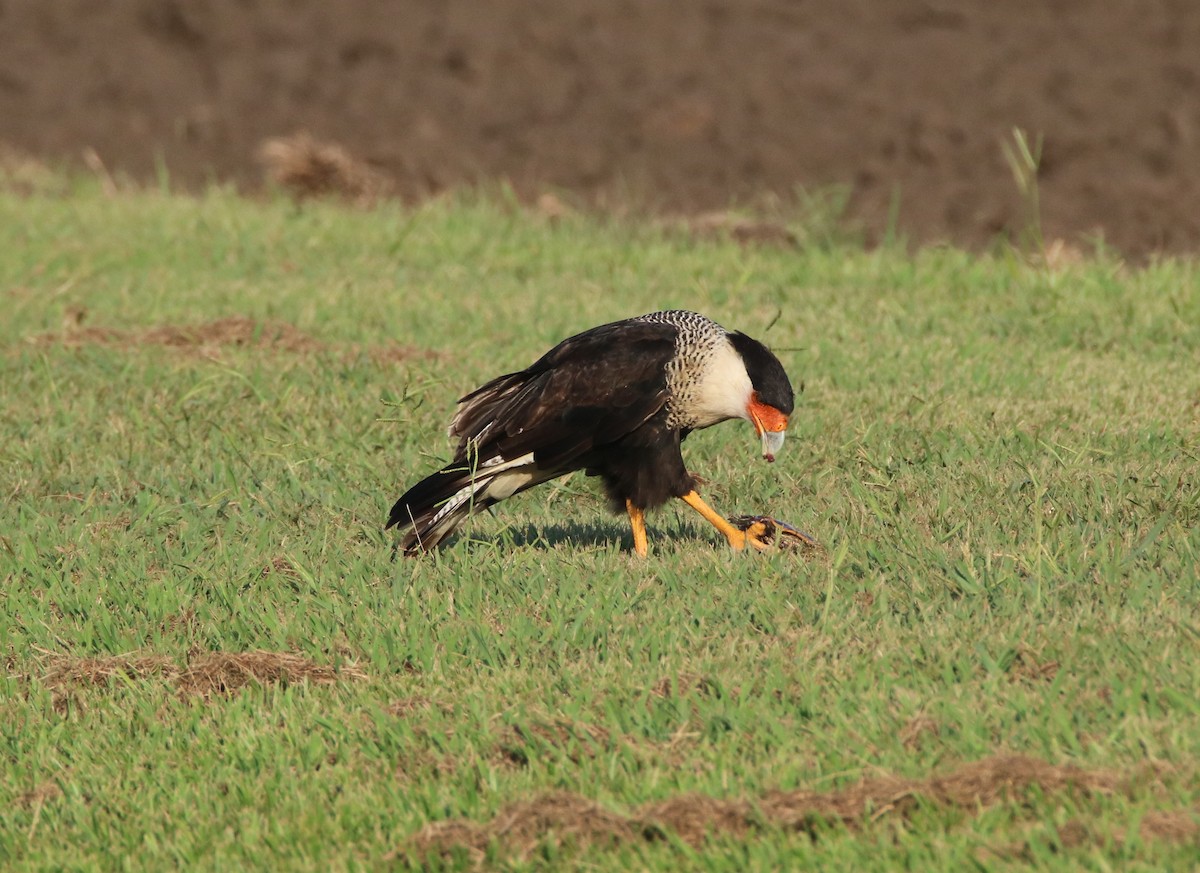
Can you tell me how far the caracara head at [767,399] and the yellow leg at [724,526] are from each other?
27 centimetres

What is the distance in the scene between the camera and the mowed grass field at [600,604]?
3664mm

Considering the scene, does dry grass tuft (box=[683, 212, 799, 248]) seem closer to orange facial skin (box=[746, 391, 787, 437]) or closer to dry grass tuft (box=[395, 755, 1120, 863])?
orange facial skin (box=[746, 391, 787, 437])

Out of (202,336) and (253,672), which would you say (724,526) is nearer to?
(253,672)

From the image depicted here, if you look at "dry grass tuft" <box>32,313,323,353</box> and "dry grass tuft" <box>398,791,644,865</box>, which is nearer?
"dry grass tuft" <box>398,791,644,865</box>

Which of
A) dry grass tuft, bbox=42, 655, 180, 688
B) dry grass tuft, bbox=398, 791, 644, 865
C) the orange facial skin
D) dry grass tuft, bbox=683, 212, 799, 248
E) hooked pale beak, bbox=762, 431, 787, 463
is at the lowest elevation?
dry grass tuft, bbox=683, 212, 799, 248

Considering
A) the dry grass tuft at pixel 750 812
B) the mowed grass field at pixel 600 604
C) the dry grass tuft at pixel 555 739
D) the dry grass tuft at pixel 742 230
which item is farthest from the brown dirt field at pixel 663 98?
the dry grass tuft at pixel 750 812

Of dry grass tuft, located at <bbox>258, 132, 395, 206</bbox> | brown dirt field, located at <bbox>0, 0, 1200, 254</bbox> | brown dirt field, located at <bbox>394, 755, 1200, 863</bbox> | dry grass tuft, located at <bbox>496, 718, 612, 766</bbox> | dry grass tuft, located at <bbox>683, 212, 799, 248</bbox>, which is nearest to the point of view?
brown dirt field, located at <bbox>394, 755, 1200, 863</bbox>

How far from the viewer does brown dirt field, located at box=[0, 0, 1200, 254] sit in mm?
11109

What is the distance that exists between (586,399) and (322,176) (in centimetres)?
680

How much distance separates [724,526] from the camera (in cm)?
546

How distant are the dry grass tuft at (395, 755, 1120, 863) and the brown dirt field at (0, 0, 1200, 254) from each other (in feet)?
22.7

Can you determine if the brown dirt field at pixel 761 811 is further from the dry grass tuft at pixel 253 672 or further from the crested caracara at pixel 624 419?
the crested caracara at pixel 624 419

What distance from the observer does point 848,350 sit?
778 centimetres

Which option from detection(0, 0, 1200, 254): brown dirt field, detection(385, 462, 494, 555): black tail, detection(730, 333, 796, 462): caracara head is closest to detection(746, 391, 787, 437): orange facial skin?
detection(730, 333, 796, 462): caracara head
